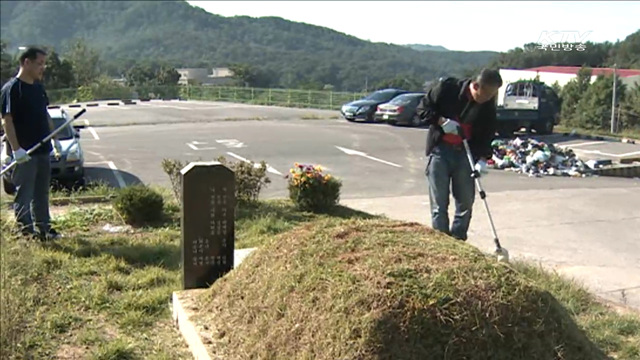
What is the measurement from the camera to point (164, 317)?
510 centimetres

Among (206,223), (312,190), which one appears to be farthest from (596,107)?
(206,223)

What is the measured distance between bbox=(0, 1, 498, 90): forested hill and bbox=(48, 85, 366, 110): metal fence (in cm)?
1985

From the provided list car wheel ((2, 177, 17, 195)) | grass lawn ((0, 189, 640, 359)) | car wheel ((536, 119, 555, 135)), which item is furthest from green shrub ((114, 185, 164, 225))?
car wheel ((536, 119, 555, 135))

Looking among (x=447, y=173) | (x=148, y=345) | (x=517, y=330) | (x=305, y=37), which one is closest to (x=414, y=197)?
(x=447, y=173)

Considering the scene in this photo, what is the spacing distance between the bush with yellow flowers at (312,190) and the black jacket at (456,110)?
3213mm

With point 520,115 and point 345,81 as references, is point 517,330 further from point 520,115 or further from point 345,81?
point 345,81

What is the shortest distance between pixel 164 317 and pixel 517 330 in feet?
8.95

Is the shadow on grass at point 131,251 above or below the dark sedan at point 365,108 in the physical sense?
below

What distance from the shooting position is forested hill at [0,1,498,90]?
275ft

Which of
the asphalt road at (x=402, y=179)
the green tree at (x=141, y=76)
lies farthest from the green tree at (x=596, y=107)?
the green tree at (x=141, y=76)

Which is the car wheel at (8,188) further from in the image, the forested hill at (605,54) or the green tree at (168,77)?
the green tree at (168,77)

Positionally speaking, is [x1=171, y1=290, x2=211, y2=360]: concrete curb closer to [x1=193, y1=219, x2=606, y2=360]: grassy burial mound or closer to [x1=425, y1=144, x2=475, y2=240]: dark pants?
[x1=193, y1=219, x2=606, y2=360]: grassy burial mound

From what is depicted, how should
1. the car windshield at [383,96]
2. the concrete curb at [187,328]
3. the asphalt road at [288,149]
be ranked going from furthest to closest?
the car windshield at [383,96] < the asphalt road at [288,149] < the concrete curb at [187,328]

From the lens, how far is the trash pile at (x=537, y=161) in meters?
15.7
